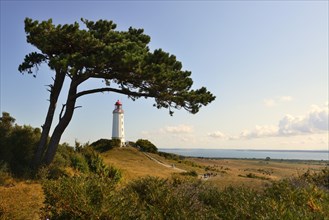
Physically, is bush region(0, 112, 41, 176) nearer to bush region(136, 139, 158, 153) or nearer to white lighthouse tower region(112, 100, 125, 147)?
bush region(136, 139, 158, 153)

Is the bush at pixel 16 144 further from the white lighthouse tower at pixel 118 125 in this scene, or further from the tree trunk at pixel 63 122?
the white lighthouse tower at pixel 118 125

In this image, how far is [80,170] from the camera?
18844mm

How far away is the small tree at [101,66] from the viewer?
16359mm

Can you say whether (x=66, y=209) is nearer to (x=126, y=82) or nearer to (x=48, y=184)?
(x=48, y=184)

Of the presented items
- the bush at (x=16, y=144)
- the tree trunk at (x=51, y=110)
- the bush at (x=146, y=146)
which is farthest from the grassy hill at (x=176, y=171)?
the bush at (x=16, y=144)

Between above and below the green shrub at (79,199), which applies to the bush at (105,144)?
above

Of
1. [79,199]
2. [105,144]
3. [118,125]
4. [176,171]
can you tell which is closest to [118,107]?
[118,125]

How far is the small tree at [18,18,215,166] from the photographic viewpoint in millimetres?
16359

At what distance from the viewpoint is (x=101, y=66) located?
16906 millimetres

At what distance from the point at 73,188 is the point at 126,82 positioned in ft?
42.1

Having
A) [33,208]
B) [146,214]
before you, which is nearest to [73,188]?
[146,214]

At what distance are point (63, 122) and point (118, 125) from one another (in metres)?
30.0

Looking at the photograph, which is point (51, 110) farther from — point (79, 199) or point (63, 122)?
point (79, 199)

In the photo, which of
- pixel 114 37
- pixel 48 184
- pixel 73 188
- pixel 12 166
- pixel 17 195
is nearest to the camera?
pixel 73 188
